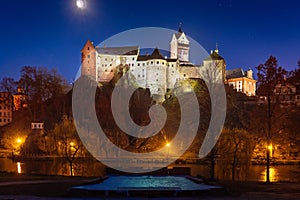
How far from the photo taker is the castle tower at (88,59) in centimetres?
9019

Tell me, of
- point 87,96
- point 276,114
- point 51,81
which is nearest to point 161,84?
point 51,81

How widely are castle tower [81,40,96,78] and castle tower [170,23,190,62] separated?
104 feet

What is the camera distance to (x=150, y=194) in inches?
447

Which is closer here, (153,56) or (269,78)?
(269,78)

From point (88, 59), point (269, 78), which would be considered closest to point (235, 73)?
point (88, 59)

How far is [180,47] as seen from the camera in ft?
375

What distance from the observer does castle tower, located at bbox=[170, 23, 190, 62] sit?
11262 cm

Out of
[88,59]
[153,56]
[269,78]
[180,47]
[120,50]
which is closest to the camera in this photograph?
[269,78]

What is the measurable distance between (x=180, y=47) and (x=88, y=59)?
37097 mm

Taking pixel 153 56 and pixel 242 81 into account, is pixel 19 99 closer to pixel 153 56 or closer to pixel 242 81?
pixel 153 56

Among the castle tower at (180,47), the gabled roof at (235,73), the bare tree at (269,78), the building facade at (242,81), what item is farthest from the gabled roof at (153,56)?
the bare tree at (269,78)

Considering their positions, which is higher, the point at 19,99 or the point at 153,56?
the point at 153,56

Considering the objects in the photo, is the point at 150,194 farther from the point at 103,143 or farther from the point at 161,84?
the point at 161,84

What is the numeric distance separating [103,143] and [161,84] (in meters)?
48.8
